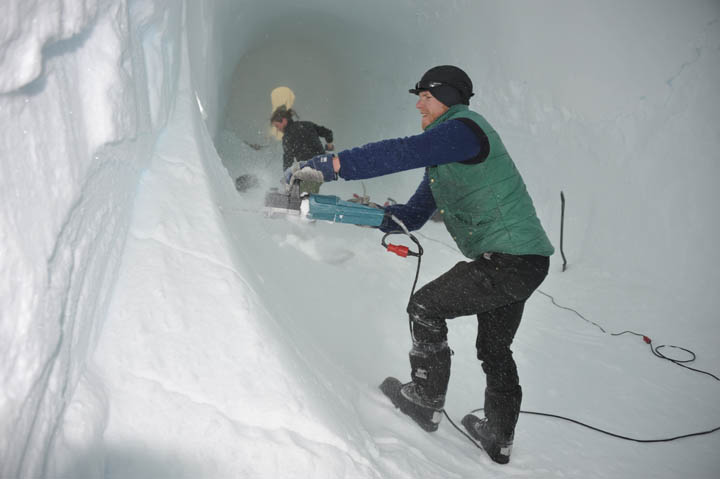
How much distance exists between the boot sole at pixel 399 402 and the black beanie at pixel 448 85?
3.48 feet

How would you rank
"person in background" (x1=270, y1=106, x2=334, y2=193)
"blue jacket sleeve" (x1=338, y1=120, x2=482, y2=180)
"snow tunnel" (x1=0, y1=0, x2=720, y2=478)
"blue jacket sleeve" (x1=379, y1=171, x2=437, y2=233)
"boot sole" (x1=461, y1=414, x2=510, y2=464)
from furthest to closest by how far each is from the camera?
"person in background" (x1=270, y1=106, x2=334, y2=193) < "blue jacket sleeve" (x1=379, y1=171, x2=437, y2=233) < "boot sole" (x1=461, y1=414, x2=510, y2=464) < "blue jacket sleeve" (x1=338, y1=120, x2=482, y2=180) < "snow tunnel" (x1=0, y1=0, x2=720, y2=478)

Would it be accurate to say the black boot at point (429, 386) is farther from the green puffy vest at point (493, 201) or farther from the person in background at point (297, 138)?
the person in background at point (297, 138)

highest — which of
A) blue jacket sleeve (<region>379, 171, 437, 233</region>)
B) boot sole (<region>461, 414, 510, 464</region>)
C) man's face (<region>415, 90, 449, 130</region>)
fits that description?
man's face (<region>415, 90, 449, 130</region>)

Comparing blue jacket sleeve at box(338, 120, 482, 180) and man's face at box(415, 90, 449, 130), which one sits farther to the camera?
man's face at box(415, 90, 449, 130)

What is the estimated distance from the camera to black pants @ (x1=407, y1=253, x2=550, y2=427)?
1360 mm


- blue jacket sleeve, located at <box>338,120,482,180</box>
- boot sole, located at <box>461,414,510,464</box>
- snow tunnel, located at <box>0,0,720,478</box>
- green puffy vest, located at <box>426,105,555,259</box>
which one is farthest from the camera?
boot sole, located at <box>461,414,510,464</box>

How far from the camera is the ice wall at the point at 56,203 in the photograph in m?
0.57

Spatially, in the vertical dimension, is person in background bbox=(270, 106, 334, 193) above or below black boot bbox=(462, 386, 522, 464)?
above

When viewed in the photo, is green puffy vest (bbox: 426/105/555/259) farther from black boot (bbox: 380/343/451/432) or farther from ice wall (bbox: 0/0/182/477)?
ice wall (bbox: 0/0/182/477)

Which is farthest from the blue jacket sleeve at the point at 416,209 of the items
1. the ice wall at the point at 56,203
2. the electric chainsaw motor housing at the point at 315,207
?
the ice wall at the point at 56,203

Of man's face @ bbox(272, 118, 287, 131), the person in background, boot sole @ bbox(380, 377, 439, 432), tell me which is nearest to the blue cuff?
boot sole @ bbox(380, 377, 439, 432)

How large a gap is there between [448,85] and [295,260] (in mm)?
1432

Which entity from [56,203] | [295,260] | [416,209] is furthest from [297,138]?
[56,203]

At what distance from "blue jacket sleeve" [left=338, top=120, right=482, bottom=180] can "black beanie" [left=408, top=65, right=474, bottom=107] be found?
0.74ft
